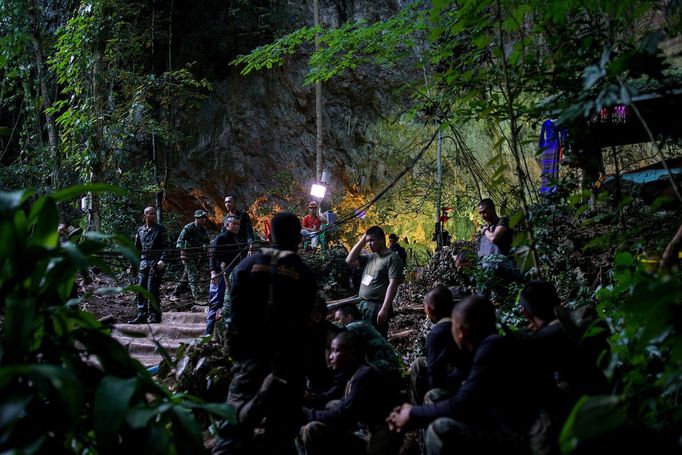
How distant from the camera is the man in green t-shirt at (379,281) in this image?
208 inches

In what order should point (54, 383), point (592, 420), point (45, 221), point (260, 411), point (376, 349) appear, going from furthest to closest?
point (376, 349)
point (260, 411)
point (45, 221)
point (54, 383)
point (592, 420)

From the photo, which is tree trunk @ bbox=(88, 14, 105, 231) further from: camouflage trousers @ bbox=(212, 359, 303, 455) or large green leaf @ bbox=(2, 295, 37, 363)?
large green leaf @ bbox=(2, 295, 37, 363)

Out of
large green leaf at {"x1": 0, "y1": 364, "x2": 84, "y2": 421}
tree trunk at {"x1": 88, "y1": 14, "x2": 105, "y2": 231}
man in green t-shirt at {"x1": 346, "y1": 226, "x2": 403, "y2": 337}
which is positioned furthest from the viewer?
tree trunk at {"x1": 88, "y1": 14, "x2": 105, "y2": 231}

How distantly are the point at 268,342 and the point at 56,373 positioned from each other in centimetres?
147

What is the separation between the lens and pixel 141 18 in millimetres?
15688

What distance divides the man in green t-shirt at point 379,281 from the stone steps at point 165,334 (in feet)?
7.80

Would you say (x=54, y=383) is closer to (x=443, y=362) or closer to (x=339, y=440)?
(x=339, y=440)

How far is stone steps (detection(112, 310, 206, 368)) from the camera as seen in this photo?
6.75m

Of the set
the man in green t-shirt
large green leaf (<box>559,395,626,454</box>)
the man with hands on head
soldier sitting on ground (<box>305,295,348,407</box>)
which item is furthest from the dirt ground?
large green leaf (<box>559,395,626,454</box>)

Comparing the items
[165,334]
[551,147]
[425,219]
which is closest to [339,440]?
[165,334]

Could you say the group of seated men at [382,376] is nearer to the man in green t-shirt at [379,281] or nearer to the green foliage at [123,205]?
the man in green t-shirt at [379,281]

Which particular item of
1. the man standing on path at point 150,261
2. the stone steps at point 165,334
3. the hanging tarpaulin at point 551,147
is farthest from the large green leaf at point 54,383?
the man standing on path at point 150,261

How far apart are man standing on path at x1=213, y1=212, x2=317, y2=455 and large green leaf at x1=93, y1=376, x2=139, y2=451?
123 cm

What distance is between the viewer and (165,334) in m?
7.39
